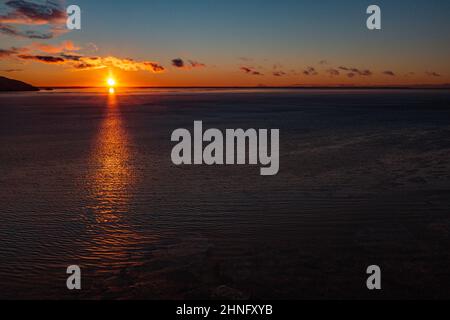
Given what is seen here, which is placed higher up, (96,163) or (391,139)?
(391,139)

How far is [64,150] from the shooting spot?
1008 inches

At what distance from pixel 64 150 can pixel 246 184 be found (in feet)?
45.2

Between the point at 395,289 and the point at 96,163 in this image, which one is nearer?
the point at 395,289

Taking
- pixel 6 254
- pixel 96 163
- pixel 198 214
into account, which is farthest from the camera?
pixel 96 163

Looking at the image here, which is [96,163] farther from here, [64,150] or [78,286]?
[78,286]

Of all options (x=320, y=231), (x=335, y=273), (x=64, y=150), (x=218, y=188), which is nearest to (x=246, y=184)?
(x=218, y=188)
